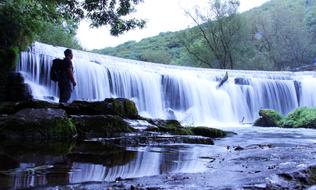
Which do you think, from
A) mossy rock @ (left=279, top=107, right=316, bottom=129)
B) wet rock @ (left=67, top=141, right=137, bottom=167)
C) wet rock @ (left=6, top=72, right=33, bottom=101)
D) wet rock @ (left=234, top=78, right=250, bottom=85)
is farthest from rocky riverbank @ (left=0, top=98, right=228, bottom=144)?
wet rock @ (left=234, top=78, right=250, bottom=85)

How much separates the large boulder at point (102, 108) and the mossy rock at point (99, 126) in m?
1.10

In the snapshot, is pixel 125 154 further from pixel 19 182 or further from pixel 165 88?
pixel 165 88

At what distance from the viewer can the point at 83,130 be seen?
1023 cm

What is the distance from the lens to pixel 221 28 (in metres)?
49.9

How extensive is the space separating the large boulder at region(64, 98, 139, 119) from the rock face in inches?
637

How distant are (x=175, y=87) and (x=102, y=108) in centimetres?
1672

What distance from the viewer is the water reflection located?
196 inches

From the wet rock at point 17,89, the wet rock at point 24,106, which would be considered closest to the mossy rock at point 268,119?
the wet rock at point 17,89

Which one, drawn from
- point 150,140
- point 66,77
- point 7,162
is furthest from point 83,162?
point 66,77

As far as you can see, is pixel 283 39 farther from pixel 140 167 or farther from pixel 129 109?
pixel 140 167

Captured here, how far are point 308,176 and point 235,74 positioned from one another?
29.3m

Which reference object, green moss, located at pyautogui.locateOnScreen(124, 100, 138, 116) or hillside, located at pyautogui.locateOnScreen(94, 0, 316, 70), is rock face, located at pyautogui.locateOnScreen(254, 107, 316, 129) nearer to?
green moss, located at pyautogui.locateOnScreen(124, 100, 138, 116)

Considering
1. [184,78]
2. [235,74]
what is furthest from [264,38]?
[184,78]

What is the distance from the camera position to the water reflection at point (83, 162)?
4977 millimetres
